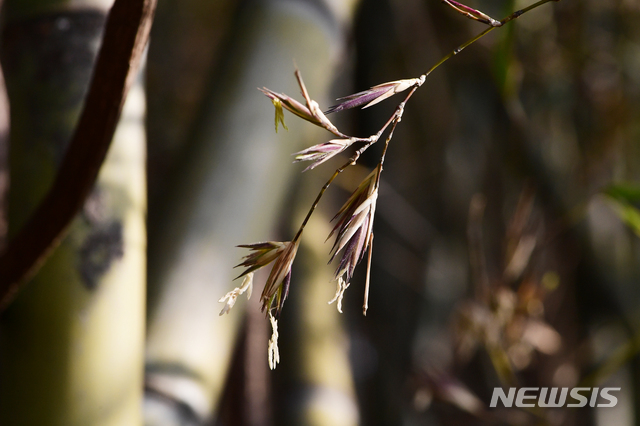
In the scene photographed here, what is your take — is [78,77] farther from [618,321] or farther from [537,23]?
[537,23]

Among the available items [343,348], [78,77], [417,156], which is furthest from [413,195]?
[78,77]

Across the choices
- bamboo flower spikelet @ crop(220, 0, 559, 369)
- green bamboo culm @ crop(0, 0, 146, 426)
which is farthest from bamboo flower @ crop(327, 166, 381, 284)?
green bamboo culm @ crop(0, 0, 146, 426)

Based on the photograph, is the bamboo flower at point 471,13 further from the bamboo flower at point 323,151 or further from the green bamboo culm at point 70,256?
the green bamboo culm at point 70,256

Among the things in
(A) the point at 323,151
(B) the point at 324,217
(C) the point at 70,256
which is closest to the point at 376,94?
(A) the point at 323,151

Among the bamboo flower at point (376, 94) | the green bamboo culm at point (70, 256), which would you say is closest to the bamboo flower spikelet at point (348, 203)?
the bamboo flower at point (376, 94)

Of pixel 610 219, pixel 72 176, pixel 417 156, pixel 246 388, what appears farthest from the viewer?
pixel 417 156

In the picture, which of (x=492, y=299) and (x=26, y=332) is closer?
(x=26, y=332)

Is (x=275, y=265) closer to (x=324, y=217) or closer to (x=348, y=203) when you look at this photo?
(x=348, y=203)

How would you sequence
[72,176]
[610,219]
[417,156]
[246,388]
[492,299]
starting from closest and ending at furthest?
[72,176] → [492,299] → [610,219] → [246,388] → [417,156]
